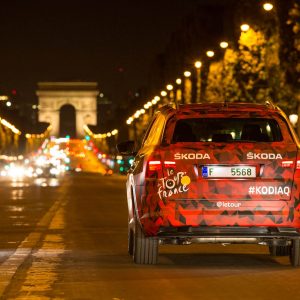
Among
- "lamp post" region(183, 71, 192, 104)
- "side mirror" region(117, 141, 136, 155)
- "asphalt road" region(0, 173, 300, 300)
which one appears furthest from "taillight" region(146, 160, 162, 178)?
"lamp post" region(183, 71, 192, 104)

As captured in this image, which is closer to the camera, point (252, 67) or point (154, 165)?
point (154, 165)

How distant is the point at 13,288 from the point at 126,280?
1239 millimetres

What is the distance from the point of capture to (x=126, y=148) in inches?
617

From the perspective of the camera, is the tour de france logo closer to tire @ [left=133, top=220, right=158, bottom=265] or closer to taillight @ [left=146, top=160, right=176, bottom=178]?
taillight @ [left=146, top=160, right=176, bottom=178]

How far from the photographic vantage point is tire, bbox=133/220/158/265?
44.0 ft

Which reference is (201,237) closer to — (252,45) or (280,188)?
(280,188)

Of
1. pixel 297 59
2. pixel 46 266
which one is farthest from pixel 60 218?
pixel 297 59

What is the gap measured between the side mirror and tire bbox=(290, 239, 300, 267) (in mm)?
3001

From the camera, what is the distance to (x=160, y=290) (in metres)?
11.3

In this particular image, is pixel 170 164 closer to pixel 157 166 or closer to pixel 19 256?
pixel 157 166

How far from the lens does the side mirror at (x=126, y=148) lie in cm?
1563

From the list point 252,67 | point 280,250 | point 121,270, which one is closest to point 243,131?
point 280,250

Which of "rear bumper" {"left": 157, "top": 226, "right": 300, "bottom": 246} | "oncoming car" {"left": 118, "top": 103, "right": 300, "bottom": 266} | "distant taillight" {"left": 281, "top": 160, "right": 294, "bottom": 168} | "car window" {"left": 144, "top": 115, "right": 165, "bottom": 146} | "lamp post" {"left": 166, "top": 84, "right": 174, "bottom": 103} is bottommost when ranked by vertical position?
"rear bumper" {"left": 157, "top": 226, "right": 300, "bottom": 246}

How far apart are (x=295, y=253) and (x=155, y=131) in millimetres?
2160
